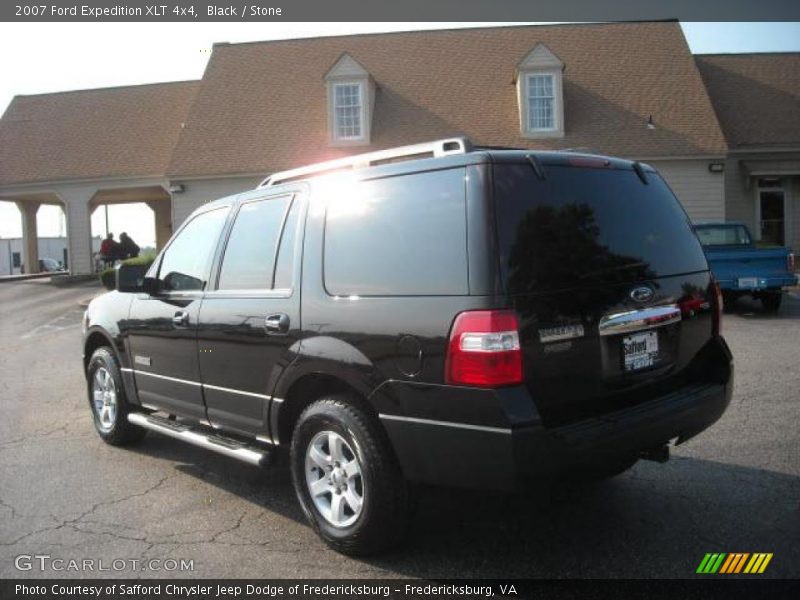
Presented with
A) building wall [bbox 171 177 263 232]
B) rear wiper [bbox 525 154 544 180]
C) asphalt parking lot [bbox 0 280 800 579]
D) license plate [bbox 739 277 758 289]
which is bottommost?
asphalt parking lot [bbox 0 280 800 579]

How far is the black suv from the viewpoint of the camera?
312cm

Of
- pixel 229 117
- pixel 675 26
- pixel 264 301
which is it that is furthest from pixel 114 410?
pixel 675 26

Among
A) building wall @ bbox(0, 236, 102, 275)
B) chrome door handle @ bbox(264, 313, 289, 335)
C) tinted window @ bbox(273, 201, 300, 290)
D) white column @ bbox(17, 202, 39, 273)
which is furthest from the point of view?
building wall @ bbox(0, 236, 102, 275)

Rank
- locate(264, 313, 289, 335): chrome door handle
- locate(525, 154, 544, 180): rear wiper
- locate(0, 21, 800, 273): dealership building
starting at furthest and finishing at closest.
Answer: locate(0, 21, 800, 273): dealership building, locate(264, 313, 289, 335): chrome door handle, locate(525, 154, 544, 180): rear wiper

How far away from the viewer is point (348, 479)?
12.0 feet

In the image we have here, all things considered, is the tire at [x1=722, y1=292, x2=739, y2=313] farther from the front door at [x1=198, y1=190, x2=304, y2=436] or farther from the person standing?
the person standing

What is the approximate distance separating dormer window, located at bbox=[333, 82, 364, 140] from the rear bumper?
18416 mm

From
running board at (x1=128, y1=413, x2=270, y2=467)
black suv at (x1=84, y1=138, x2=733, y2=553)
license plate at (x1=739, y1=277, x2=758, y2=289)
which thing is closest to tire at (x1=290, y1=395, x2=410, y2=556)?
black suv at (x1=84, y1=138, x2=733, y2=553)

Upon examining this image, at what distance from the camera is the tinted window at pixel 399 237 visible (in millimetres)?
3271

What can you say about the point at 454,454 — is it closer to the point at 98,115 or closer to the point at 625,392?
the point at 625,392

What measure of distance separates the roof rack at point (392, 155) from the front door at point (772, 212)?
828 inches

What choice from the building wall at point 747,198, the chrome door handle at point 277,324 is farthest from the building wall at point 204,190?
the chrome door handle at point 277,324

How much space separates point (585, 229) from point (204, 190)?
1919 centimetres

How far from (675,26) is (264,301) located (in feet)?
74.2
